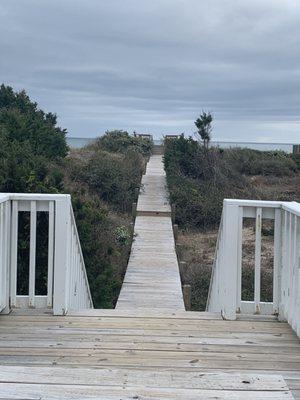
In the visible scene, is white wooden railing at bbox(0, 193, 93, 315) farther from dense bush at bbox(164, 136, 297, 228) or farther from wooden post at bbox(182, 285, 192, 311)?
dense bush at bbox(164, 136, 297, 228)

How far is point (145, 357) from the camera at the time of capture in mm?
3859

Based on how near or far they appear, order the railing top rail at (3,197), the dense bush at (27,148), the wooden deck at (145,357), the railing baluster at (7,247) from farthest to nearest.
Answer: the dense bush at (27,148), the railing baluster at (7,247), the railing top rail at (3,197), the wooden deck at (145,357)

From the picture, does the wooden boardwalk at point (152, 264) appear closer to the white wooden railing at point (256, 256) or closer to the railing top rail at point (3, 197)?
the white wooden railing at point (256, 256)

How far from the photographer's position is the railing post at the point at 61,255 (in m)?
4.81

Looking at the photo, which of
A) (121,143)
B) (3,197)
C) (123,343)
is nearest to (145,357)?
(123,343)

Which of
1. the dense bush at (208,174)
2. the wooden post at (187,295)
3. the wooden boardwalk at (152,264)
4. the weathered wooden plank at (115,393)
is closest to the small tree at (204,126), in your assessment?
the dense bush at (208,174)

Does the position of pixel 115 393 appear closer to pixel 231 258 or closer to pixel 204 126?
pixel 231 258

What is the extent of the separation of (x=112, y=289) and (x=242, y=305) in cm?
445

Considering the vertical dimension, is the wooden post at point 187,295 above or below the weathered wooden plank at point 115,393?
below

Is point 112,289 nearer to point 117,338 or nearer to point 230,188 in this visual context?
point 117,338

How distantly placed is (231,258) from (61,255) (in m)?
1.47

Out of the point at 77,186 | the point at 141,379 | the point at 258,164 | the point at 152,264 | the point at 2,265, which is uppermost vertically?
the point at 258,164

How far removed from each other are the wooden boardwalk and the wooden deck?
3.07 ft

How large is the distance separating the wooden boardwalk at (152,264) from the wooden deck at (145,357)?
3.07 feet
